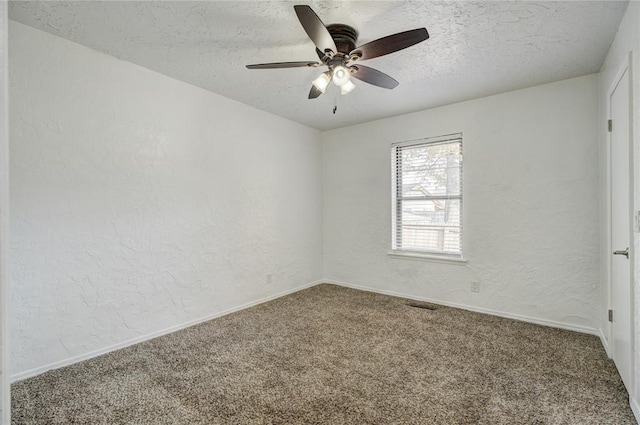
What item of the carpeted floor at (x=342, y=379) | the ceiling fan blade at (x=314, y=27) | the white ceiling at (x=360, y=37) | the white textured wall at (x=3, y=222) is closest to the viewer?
the white textured wall at (x=3, y=222)

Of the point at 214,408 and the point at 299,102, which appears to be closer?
the point at 214,408

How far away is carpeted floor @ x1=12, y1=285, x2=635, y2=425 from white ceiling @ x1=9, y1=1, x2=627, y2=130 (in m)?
2.49

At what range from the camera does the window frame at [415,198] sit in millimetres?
3621

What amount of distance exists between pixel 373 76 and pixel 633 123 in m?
1.65

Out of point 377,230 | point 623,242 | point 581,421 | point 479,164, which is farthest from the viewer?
point 377,230

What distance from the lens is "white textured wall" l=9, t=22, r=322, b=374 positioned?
2123mm

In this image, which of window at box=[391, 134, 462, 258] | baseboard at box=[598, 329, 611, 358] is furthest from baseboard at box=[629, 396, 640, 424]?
window at box=[391, 134, 462, 258]

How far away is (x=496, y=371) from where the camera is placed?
2.18m

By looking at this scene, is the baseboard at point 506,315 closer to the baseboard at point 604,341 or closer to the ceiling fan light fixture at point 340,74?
the baseboard at point 604,341

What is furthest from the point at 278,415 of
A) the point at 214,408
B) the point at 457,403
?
the point at 457,403

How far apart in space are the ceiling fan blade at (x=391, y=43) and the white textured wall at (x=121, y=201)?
78.4 inches

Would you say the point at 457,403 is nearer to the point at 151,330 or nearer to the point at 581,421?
the point at 581,421

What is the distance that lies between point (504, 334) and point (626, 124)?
1.97 meters

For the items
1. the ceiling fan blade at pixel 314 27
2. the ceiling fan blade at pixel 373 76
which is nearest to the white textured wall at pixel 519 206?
the ceiling fan blade at pixel 373 76
